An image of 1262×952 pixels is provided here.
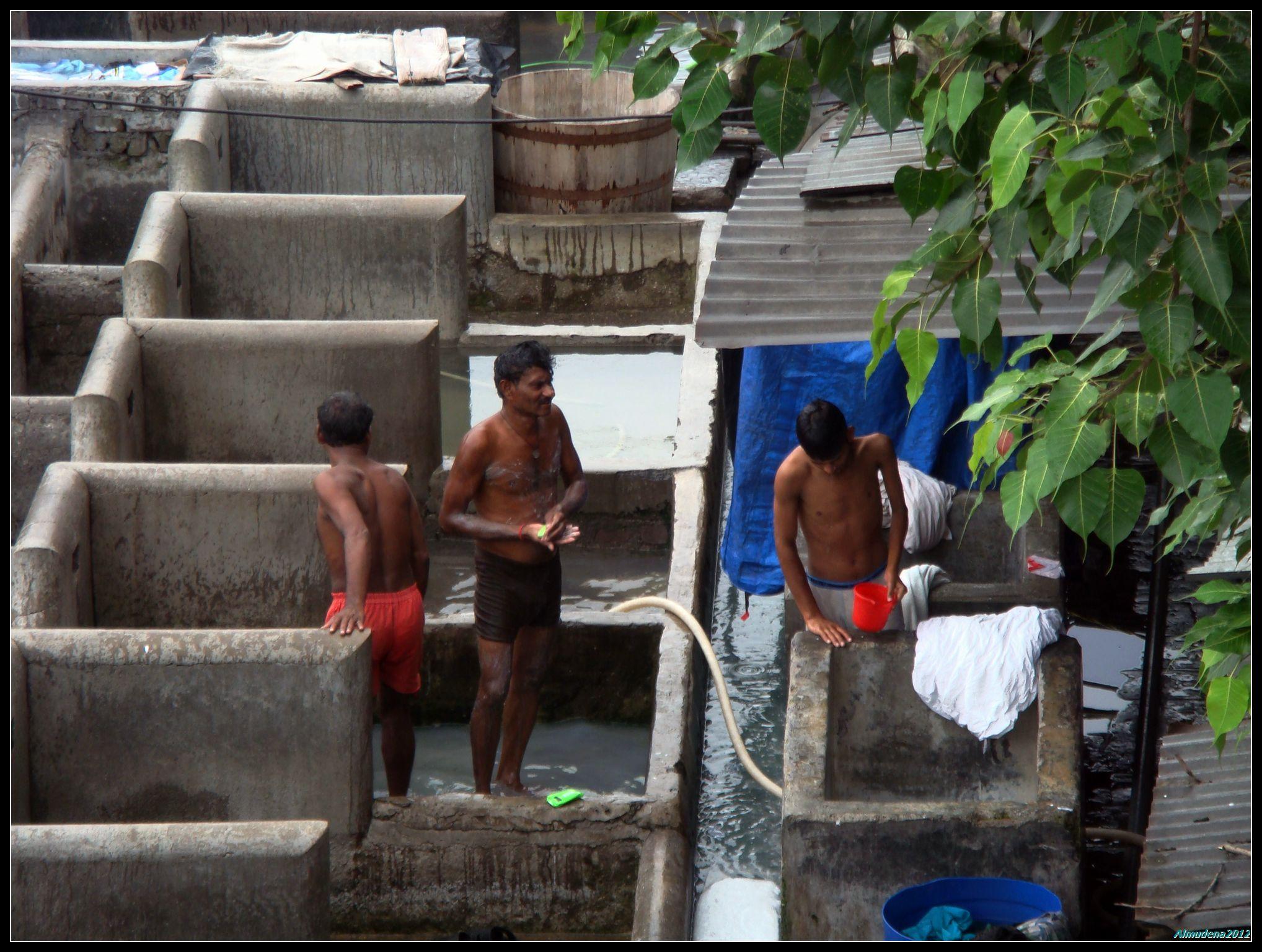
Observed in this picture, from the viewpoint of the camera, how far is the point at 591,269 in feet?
36.0

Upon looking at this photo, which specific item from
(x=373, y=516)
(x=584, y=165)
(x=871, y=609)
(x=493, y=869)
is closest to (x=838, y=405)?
(x=871, y=609)

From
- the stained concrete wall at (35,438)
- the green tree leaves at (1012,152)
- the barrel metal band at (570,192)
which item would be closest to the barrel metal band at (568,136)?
the barrel metal band at (570,192)

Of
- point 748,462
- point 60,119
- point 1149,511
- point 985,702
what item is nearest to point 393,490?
point 748,462

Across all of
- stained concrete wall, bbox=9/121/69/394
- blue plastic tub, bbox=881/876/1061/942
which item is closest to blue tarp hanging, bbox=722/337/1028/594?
blue plastic tub, bbox=881/876/1061/942

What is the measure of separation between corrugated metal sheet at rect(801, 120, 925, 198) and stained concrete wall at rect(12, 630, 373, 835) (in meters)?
2.76

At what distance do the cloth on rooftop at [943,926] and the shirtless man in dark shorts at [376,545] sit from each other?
2113 millimetres

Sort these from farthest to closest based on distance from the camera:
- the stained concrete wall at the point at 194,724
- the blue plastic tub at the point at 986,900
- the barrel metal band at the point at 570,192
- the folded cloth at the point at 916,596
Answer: the barrel metal band at the point at 570,192
the folded cloth at the point at 916,596
the stained concrete wall at the point at 194,724
the blue plastic tub at the point at 986,900

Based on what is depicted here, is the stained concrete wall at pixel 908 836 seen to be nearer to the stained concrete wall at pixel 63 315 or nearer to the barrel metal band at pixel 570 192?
the stained concrete wall at pixel 63 315

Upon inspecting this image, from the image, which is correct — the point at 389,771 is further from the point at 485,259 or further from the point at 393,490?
the point at 485,259

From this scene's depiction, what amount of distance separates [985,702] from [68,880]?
3.01 metres

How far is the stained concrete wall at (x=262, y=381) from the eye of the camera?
7410mm

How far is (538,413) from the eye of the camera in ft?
18.2

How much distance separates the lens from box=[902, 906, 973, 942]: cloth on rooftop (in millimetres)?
4266

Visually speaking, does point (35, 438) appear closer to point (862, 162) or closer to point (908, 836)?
point (862, 162)
